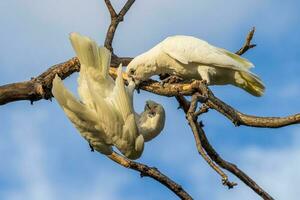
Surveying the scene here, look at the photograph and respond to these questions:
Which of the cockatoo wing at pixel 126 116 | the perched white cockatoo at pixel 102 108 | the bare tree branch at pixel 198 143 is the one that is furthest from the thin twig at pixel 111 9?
the bare tree branch at pixel 198 143

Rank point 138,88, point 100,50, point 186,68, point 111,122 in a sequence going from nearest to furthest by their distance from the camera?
1. point 111,122
2. point 100,50
3. point 138,88
4. point 186,68

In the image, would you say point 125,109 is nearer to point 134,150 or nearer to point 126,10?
point 134,150

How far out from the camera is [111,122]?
4.36 m

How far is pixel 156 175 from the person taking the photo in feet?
16.6

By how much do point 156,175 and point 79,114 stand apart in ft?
3.21

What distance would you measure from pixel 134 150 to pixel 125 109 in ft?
0.98

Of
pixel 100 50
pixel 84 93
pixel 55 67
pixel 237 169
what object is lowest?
pixel 237 169

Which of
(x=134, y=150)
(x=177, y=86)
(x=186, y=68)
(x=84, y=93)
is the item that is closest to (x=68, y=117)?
(x=84, y=93)

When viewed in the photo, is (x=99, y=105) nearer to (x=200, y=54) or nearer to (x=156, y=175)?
(x=156, y=175)

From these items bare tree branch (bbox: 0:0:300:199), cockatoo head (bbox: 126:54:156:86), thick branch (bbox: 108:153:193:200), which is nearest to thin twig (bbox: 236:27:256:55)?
bare tree branch (bbox: 0:0:300:199)

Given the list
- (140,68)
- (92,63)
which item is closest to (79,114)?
(92,63)

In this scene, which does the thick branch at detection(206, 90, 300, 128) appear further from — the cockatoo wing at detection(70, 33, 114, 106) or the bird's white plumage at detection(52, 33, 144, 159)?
the cockatoo wing at detection(70, 33, 114, 106)

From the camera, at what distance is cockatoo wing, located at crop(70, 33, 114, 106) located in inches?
180

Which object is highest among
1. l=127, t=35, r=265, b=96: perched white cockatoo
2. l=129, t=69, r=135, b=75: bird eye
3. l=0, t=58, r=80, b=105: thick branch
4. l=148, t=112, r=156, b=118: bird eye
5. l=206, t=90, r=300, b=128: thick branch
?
l=127, t=35, r=265, b=96: perched white cockatoo
